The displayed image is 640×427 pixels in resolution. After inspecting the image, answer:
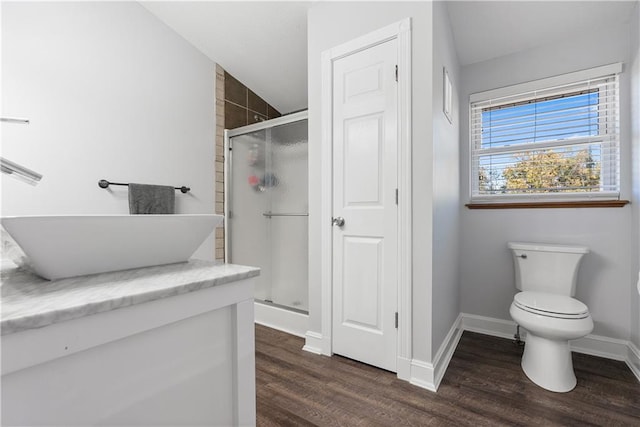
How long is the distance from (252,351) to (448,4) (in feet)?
7.53

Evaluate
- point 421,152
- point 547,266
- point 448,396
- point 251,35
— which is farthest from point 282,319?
point 251,35

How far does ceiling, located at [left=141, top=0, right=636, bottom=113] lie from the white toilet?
1465 mm

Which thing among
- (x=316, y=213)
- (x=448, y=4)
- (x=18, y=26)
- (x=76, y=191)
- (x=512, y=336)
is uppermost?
(x=448, y=4)

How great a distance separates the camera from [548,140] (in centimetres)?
229

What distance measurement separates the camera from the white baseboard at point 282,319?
2.43 meters

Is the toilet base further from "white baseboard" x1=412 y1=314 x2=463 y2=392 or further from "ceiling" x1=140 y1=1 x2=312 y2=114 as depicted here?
"ceiling" x1=140 y1=1 x2=312 y2=114

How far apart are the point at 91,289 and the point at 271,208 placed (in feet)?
7.08

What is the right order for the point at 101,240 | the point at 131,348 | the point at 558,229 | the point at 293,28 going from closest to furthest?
the point at 131,348
the point at 101,240
the point at 558,229
the point at 293,28

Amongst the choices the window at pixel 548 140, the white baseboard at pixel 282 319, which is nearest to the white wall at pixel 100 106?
the white baseboard at pixel 282 319

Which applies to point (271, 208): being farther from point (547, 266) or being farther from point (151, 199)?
point (547, 266)

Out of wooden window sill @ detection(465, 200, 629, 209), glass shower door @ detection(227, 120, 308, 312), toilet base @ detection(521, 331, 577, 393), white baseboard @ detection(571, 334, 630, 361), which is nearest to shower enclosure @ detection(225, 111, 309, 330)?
glass shower door @ detection(227, 120, 308, 312)

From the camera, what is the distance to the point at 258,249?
2.92 meters

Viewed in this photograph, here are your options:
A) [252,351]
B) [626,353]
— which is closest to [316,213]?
[252,351]

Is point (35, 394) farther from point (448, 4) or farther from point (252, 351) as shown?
point (448, 4)
